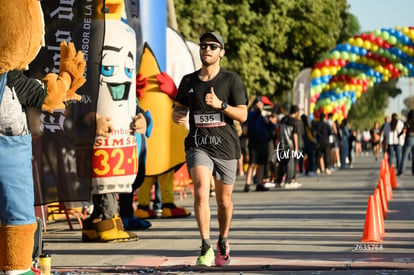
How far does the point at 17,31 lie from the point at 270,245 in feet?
16.2

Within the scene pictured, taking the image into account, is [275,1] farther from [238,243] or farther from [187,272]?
[187,272]

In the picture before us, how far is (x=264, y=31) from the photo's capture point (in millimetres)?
39094

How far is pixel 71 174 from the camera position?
1105 centimetres

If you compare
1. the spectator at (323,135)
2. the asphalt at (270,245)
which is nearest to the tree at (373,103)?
the spectator at (323,135)

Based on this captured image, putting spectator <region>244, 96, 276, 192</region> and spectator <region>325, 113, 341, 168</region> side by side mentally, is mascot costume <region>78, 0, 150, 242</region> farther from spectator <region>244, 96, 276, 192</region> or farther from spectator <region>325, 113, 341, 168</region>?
spectator <region>325, 113, 341, 168</region>

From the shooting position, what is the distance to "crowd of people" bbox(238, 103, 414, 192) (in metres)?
23.6

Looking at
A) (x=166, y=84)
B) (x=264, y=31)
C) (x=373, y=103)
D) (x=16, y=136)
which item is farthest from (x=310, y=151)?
(x=373, y=103)

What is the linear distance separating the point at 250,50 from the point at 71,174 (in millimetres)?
27203

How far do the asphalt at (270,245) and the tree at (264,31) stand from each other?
16.9 m

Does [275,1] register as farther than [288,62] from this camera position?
No

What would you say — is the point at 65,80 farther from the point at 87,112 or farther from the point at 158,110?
the point at 158,110

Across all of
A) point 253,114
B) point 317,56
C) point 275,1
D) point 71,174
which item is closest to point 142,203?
point 71,174

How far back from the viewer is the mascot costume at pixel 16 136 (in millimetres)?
7590

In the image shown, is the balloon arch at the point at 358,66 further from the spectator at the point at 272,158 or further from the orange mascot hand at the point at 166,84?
the orange mascot hand at the point at 166,84
